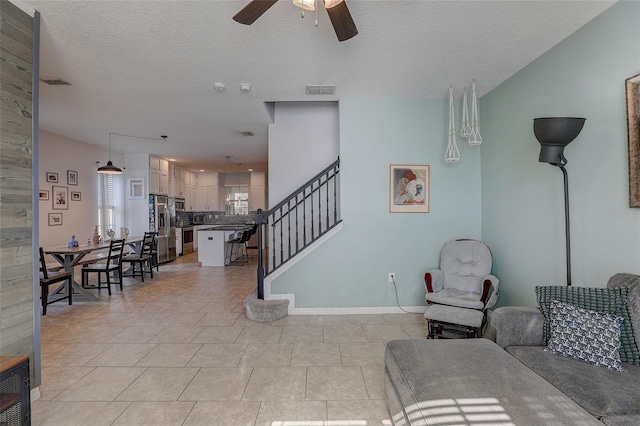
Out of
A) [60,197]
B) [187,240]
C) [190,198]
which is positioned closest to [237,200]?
[190,198]

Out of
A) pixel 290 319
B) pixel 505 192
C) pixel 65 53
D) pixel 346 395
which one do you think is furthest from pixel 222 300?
pixel 505 192

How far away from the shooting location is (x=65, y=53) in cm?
283

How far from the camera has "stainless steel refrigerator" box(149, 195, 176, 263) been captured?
7.59 m

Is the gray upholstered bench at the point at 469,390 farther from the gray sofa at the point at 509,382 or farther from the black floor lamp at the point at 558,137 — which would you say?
the black floor lamp at the point at 558,137

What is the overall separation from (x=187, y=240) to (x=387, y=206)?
311 inches

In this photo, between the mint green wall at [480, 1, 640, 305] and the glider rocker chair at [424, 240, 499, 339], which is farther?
the glider rocker chair at [424, 240, 499, 339]

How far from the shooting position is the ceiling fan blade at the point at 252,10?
1765 mm

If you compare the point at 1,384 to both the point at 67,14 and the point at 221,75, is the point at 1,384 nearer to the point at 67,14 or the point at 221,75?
the point at 67,14

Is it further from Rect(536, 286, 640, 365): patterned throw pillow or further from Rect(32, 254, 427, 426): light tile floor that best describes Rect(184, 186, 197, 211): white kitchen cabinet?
Rect(536, 286, 640, 365): patterned throw pillow

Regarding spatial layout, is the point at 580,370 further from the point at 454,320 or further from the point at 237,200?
the point at 237,200

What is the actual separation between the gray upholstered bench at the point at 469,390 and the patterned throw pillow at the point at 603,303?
563 millimetres

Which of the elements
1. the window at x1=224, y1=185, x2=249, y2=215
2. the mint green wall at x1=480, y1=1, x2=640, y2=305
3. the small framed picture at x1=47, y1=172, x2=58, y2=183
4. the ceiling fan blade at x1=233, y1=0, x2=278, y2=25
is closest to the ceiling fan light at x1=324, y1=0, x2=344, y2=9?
the ceiling fan blade at x1=233, y1=0, x2=278, y2=25

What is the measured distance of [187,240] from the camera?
9.72 meters

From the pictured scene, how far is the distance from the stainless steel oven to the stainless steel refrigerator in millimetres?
982
